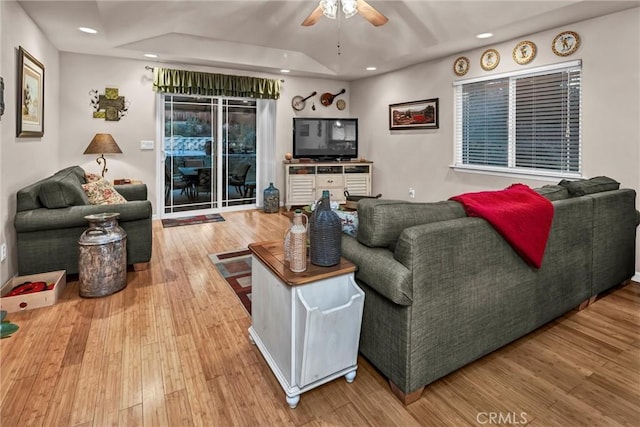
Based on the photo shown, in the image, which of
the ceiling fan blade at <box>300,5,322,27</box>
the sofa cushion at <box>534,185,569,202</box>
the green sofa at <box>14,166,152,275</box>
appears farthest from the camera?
the ceiling fan blade at <box>300,5,322,27</box>

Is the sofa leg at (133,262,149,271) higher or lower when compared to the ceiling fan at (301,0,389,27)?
lower

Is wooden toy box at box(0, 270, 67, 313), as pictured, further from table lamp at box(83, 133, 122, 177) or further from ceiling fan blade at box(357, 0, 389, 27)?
ceiling fan blade at box(357, 0, 389, 27)

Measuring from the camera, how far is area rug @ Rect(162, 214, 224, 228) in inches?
212

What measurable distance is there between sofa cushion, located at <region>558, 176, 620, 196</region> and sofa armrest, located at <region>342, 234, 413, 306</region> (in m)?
1.71

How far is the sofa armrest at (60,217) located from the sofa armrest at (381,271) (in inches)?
86.1

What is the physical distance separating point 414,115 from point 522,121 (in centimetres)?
172

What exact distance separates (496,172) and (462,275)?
10.6 feet

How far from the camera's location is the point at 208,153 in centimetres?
603

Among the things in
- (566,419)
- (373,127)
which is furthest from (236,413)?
(373,127)

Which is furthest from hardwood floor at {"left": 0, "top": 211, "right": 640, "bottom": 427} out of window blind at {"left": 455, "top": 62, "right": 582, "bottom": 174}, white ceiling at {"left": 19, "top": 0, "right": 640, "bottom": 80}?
white ceiling at {"left": 19, "top": 0, "right": 640, "bottom": 80}

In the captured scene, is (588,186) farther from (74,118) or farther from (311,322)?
(74,118)

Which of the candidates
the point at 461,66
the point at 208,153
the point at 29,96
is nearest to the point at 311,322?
the point at 29,96

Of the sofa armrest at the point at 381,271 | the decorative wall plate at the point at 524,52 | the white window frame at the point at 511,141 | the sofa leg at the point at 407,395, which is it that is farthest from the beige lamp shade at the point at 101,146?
the decorative wall plate at the point at 524,52

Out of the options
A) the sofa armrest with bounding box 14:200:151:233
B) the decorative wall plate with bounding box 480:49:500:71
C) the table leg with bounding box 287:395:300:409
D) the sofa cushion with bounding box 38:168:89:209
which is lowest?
the table leg with bounding box 287:395:300:409
